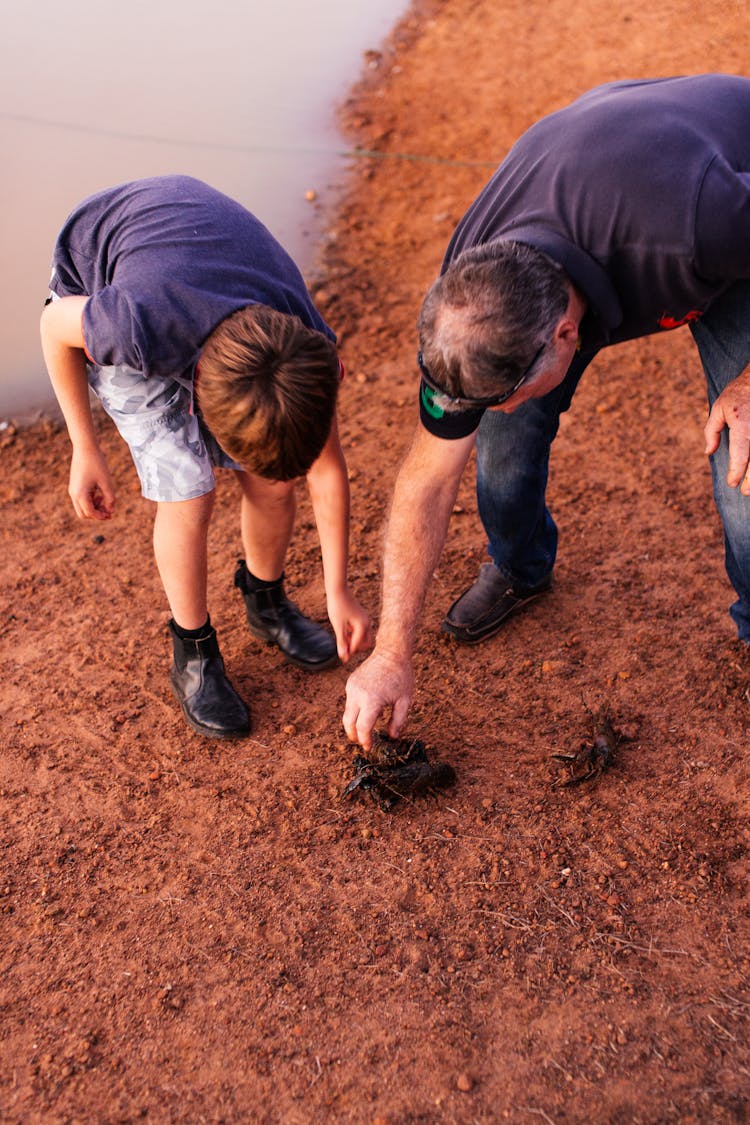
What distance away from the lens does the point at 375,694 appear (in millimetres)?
2639

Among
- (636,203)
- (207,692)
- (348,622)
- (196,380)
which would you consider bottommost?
(207,692)

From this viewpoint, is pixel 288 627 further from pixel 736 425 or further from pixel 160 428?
pixel 736 425

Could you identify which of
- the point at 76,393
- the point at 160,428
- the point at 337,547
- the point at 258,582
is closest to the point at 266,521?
the point at 258,582

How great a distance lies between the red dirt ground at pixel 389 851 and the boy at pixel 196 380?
392 mm

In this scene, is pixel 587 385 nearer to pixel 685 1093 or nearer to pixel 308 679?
pixel 308 679

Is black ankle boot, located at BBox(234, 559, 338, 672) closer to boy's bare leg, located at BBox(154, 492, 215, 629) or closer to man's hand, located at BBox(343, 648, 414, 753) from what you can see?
boy's bare leg, located at BBox(154, 492, 215, 629)

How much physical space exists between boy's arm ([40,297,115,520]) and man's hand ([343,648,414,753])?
88 cm

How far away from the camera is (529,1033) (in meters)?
2.32

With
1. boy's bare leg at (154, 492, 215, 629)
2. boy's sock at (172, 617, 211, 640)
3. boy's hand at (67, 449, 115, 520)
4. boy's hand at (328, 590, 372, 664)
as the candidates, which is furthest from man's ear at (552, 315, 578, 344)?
boy's sock at (172, 617, 211, 640)

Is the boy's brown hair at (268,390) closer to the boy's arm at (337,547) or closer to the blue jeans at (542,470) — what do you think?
the boy's arm at (337,547)

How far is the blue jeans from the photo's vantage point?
289 centimetres

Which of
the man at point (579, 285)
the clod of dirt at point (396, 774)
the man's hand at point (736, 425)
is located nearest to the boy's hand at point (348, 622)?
the man at point (579, 285)

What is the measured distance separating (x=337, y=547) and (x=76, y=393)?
81 centimetres

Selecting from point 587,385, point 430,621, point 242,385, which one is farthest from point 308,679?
point 587,385
